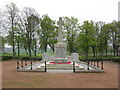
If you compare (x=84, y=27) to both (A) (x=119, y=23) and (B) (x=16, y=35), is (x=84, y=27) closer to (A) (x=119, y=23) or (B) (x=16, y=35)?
(A) (x=119, y=23)

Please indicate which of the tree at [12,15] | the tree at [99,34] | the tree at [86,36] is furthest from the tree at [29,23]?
the tree at [99,34]

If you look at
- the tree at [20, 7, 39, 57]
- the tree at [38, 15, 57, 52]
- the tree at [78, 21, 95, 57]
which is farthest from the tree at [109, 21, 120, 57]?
the tree at [20, 7, 39, 57]

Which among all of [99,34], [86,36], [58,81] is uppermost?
[99,34]

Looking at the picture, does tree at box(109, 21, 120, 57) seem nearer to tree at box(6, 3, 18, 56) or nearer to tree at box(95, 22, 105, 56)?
tree at box(95, 22, 105, 56)

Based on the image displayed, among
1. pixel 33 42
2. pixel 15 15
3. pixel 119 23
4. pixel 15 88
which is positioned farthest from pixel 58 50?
pixel 119 23

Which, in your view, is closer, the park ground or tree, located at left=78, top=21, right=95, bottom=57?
the park ground

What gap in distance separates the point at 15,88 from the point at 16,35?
24595 millimetres

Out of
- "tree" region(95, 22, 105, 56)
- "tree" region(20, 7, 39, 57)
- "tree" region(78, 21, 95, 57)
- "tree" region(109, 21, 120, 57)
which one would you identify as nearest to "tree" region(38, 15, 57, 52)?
"tree" region(20, 7, 39, 57)

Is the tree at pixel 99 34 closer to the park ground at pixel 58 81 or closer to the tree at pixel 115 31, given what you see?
the tree at pixel 115 31

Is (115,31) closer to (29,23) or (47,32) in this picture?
(47,32)

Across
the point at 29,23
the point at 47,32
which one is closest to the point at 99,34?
the point at 47,32

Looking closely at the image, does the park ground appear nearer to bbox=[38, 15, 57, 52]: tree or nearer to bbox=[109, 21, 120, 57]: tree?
bbox=[38, 15, 57, 52]: tree

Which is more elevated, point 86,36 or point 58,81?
point 86,36

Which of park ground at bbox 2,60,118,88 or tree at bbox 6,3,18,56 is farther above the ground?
tree at bbox 6,3,18,56
